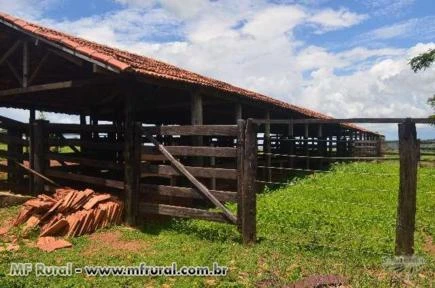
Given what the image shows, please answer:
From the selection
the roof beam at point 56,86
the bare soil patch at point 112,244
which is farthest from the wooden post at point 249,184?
the roof beam at point 56,86

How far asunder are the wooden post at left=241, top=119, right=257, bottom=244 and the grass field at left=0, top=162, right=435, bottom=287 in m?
0.26

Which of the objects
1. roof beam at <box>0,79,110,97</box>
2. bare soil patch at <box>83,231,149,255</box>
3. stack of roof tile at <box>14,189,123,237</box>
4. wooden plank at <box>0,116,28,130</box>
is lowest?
bare soil patch at <box>83,231,149,255</box>

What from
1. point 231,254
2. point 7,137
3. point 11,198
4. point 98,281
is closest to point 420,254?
point 231,254

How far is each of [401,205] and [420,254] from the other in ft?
2.97

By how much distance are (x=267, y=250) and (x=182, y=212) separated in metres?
1.94

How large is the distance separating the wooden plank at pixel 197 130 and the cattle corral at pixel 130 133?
19 millimetres

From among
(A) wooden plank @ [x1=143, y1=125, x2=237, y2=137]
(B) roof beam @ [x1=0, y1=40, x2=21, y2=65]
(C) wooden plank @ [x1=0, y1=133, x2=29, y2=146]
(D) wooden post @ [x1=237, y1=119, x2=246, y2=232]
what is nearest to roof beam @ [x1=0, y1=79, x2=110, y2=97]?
(B) roof beam @ [x1=0, y1=40, x2=21, y2=65]

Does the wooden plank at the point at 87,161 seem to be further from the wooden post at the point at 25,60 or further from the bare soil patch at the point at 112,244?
the wooden post at the point at 25,60

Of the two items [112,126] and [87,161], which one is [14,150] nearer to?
[87,161]

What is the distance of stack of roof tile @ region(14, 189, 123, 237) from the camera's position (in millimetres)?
7246

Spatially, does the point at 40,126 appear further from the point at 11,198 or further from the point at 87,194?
the point at 87,194

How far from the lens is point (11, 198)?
930cm

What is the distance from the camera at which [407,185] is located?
18.4 ft

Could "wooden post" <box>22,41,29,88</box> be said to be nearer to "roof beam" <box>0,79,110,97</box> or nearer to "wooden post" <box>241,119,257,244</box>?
"roof beam" <box>0,79,110,97</box>
